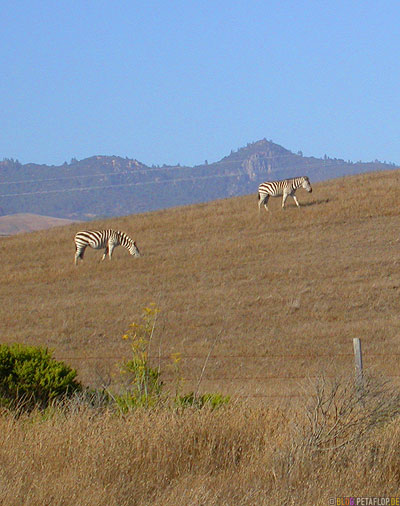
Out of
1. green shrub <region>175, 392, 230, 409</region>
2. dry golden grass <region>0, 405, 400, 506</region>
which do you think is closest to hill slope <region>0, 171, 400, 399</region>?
green shrub <region>175, 392, 230, 409</region>

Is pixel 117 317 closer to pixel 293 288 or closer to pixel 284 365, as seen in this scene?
pixel 293 288

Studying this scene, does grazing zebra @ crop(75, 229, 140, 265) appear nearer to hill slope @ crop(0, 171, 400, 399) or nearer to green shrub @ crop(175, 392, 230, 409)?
hill slope @ crop(0, 171, 400, 399)

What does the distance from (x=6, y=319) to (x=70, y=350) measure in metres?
5.16

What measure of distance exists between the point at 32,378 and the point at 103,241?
2456cm

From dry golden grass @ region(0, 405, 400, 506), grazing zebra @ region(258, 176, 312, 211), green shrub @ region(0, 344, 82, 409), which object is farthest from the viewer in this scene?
grazing zebra @ region(258, 176, 312, 211)

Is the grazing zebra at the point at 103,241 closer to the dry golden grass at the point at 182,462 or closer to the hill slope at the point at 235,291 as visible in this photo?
the hill slope at the point at 235,291

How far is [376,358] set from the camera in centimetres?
1480

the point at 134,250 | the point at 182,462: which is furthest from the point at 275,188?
the point at 182,462

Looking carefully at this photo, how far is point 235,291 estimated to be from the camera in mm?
23562

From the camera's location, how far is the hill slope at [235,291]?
611 inches

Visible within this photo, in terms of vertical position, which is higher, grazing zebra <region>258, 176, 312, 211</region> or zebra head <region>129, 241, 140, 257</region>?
grazing zebra <region>258, 176, 312, 211</region>

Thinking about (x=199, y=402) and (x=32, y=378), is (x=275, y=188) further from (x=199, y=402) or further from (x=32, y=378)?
(x=199, y=402)

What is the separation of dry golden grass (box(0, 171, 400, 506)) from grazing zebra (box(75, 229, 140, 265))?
0.50m

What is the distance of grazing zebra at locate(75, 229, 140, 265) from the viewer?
1277 inches
